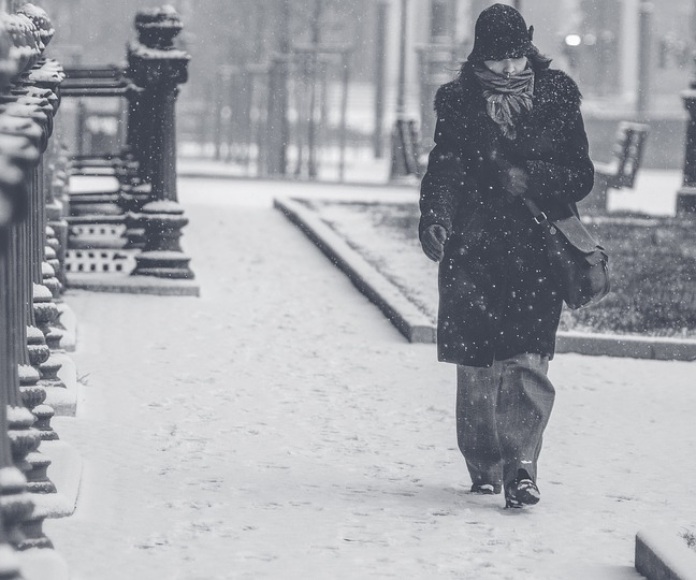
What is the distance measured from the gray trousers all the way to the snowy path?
0.46 ft

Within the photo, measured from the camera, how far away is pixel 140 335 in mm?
9961

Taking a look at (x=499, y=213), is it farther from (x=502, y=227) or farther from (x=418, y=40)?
(x=418, y=40)

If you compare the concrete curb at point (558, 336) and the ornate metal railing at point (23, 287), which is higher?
the ornate metal railing at point (23, 287)

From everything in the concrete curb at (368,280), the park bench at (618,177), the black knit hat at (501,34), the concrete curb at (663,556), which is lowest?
the park bench at (618,177)

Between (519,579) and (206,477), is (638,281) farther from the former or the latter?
(519,579)

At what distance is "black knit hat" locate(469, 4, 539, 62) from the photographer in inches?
240

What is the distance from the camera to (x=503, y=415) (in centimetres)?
618

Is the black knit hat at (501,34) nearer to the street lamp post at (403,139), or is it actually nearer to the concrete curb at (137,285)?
the concrete curb at (137,285)

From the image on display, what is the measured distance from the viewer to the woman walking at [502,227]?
615 cm

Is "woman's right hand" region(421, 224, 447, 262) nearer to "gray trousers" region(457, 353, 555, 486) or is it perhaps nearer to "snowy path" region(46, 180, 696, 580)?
"gray trousers" region(457, 353, 555, 486)

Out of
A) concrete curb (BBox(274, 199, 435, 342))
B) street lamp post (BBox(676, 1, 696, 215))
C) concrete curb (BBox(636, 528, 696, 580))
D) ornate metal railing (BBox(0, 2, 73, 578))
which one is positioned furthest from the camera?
street lamp post (BBox(676, 1, 696, 215))

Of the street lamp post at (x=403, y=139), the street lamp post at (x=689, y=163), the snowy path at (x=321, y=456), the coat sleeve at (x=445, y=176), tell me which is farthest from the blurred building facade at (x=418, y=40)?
the coat sleeve at (x=445, y=176)

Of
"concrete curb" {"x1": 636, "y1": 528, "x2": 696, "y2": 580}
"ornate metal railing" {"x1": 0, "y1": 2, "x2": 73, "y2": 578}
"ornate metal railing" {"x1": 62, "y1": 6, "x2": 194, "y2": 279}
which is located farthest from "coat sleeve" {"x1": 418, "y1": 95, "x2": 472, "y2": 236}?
"ornate metal railing" {"x1": 62, "y1": 6, "x2": 194, "y2": 279}

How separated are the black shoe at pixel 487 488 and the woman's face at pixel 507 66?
1404 millimetres
